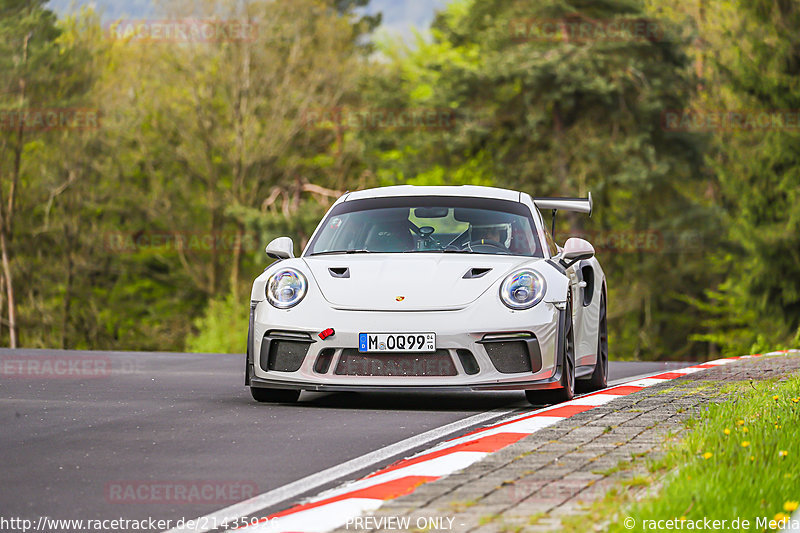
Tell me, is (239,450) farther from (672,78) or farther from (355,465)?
(672,78)

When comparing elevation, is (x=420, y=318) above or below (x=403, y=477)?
above

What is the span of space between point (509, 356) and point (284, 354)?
1.50 meters

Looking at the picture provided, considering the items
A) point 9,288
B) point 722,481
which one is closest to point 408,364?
point 722,481

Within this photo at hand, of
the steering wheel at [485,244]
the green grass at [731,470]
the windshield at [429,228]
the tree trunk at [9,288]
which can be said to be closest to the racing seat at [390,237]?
the windshield at [429,228]

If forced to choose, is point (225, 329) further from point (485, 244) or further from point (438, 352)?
point (438, 352)

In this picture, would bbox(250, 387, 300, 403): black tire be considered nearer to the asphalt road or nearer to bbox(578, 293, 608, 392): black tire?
the asphalt road

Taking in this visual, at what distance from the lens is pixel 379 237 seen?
920 cm

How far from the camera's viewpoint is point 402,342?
7.99 meters

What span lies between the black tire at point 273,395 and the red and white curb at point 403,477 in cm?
172

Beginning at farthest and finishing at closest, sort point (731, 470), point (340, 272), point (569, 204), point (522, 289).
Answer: point (569, 204)
point (340, 272)
point (522, 289)
point (731, 470)

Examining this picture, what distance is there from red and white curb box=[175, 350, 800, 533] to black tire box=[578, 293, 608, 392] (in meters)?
2.20

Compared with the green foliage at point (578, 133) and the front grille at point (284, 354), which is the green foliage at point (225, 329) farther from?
the front grille at point (284, 354)

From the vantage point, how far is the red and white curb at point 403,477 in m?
4.38

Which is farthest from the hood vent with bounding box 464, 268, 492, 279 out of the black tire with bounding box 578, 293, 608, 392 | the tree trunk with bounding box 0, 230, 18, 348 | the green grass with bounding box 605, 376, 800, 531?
the tree trunk with bounding box 0, 230, 18, 348
